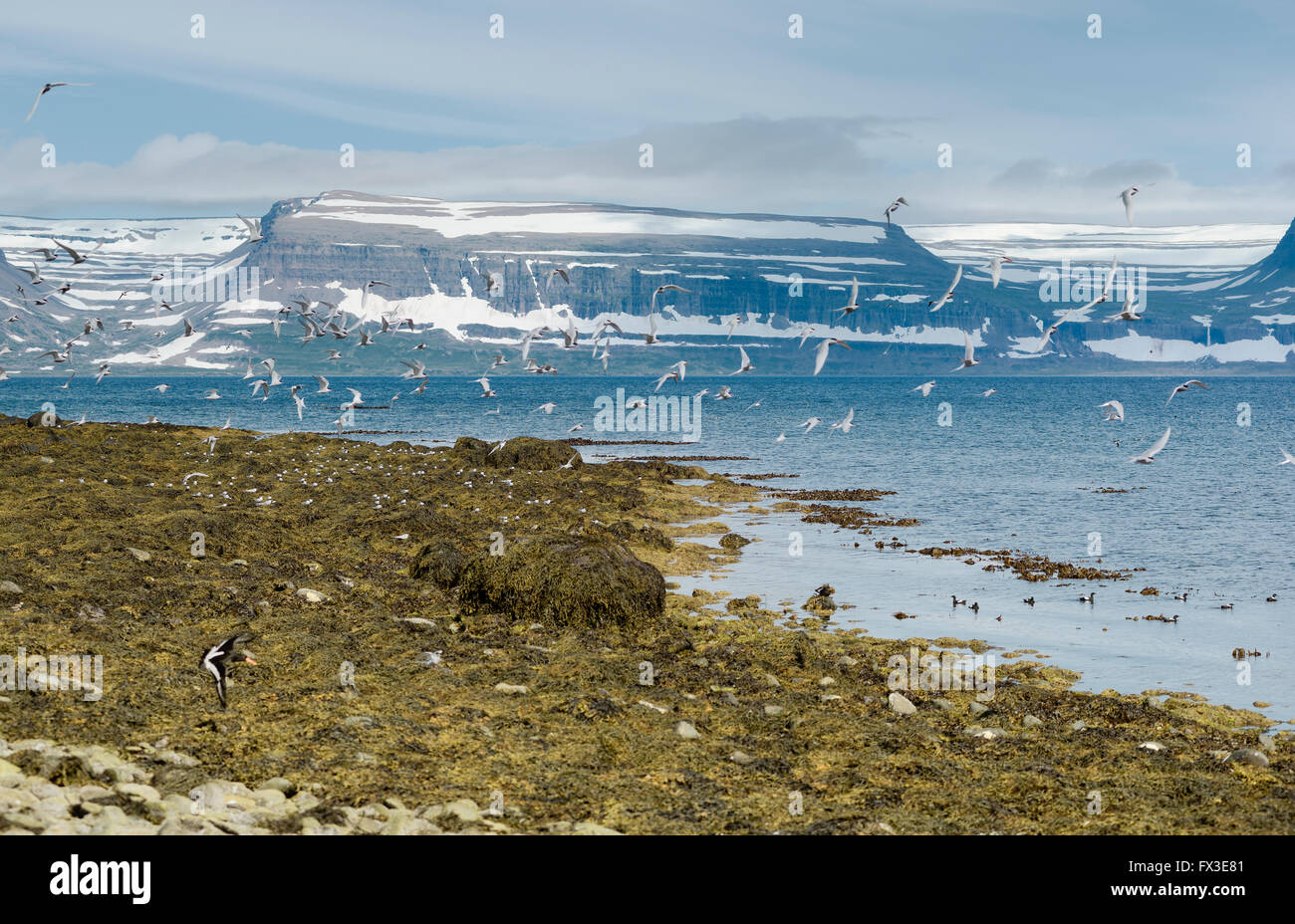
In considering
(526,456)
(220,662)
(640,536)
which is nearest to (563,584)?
(220,662)

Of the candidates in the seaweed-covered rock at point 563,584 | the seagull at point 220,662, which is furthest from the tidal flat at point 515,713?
the seagull at point 220,662

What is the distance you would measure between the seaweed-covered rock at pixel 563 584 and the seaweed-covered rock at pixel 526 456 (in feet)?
86.2

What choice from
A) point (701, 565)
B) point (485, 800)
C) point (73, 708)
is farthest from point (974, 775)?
point (701, 565)

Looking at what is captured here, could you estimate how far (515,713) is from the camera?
13.3 m

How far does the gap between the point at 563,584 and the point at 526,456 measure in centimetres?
2866

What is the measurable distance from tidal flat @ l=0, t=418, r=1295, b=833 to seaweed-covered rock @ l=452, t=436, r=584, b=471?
20.4 metres

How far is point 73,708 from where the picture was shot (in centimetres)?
1148

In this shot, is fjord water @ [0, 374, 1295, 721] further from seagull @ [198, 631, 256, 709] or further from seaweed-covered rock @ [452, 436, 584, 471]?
seagull @ [198, 631, 256, 709]

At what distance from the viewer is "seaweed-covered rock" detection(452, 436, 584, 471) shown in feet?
154

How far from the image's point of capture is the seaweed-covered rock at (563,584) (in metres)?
18.7

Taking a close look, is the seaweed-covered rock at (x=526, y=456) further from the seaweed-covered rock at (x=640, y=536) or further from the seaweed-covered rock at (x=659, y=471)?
the seaweed-covered rock at (x=640, y=536)

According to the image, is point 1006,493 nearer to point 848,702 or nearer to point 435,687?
point 848,702

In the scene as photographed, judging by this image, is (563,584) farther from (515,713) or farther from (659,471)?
(659,471)
